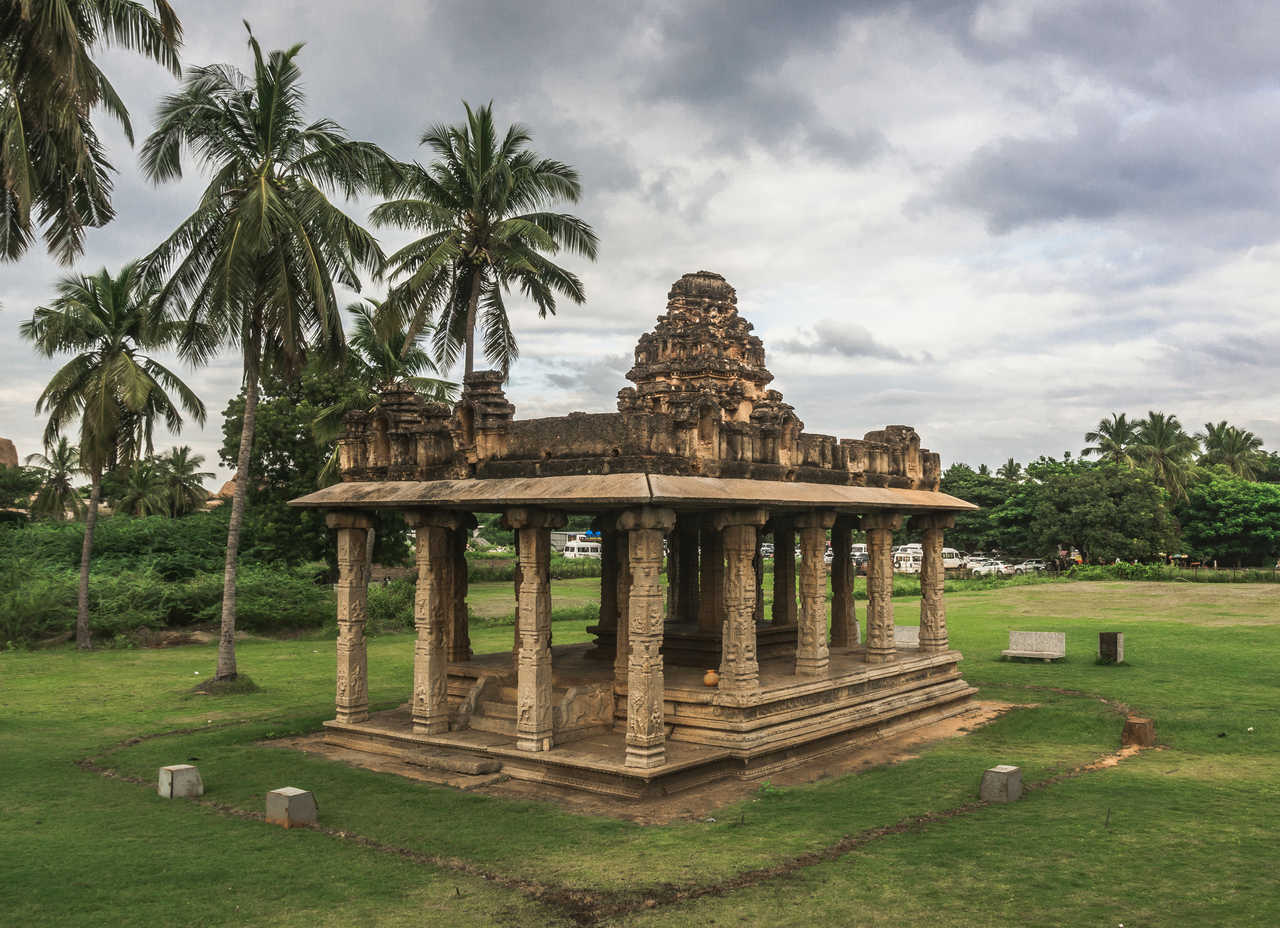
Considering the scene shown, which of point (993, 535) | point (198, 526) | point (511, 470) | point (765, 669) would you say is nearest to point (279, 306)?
point (511, 470)

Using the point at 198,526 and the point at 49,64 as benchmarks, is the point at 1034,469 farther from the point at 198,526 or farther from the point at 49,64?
the point at 49,64

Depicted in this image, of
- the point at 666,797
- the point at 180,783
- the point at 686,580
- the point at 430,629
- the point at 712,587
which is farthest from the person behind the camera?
the point at 686,580

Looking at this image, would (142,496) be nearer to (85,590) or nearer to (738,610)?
(85,590)

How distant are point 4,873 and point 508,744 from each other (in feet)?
19.0

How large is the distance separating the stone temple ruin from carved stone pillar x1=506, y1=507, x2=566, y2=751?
0.03m

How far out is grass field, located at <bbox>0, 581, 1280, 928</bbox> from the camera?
26.2 ft

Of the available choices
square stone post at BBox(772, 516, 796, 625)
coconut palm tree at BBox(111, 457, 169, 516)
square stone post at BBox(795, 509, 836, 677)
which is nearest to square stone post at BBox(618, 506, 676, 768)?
square stone post at BBox(795, 509, 836, 677)

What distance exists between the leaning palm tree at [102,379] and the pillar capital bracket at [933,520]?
709 inches

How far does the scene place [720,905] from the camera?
26.5 ft

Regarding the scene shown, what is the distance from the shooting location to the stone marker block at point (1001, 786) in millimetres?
11078

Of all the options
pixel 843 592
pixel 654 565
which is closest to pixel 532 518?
pixel 654 565

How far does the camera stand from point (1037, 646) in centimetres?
2344

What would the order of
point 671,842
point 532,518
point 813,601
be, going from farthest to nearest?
point 813,601, point 532,518, point 671,842

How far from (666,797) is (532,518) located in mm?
3798
